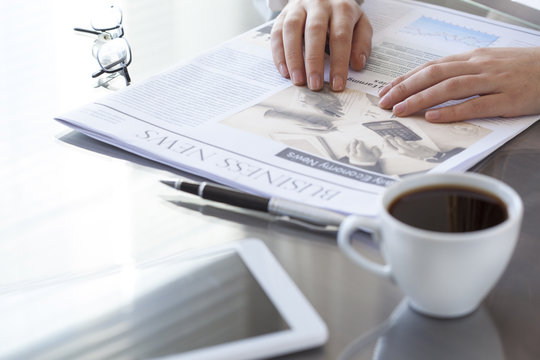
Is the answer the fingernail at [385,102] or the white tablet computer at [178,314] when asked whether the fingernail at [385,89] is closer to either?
the fingernail at [385,102]

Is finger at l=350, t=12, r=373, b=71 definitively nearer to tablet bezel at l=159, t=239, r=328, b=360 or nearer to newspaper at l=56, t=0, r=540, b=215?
newspaper at l=56, t=0, r=540, b=215

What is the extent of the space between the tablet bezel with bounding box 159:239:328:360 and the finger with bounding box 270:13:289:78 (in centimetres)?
36

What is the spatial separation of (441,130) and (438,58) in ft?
0.64

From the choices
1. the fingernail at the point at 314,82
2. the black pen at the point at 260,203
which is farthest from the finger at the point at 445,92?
the black pen at the point at 260,203

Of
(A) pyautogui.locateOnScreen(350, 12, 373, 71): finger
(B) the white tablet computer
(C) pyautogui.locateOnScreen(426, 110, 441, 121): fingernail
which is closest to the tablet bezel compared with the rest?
(B) the white tablet computer

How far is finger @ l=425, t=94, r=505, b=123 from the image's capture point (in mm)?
770

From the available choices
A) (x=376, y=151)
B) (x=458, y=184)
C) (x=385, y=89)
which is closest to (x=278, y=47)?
(x=385, y=89)

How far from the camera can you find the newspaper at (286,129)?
675mm

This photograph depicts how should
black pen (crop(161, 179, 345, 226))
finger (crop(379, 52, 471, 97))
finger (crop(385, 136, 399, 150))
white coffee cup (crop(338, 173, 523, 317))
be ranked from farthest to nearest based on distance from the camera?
finger (crop(379, 52, 471, 97)) < finger (crop(385, 136, 399, 150)) < black pen (crop(161, 179, 345, 226)) < white coffee cup (crop(338, 173, 523, 317))

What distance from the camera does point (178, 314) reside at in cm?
52

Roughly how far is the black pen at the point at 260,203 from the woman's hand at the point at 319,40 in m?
0.25

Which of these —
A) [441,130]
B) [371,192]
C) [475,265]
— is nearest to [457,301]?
[475,265]

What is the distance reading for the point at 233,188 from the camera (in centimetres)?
67

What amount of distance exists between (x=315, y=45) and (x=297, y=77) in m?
0.06
